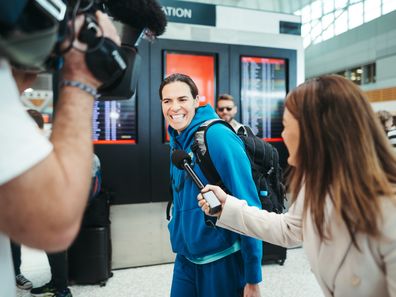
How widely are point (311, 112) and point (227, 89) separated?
10.9 ft

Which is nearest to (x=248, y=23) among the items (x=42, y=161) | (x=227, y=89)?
(x=227, y=89)

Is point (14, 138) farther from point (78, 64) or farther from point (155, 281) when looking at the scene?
point (155, 281)

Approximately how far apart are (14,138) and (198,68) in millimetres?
3789

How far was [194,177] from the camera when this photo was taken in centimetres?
167

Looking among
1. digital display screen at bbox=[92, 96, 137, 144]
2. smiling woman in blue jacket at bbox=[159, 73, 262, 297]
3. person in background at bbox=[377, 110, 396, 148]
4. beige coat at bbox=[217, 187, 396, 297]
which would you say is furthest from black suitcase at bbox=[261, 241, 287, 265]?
beige coat at bbox=[217, 187, 396, 297]

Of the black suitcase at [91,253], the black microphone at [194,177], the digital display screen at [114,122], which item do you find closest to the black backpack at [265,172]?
the black microphone at [194,177]

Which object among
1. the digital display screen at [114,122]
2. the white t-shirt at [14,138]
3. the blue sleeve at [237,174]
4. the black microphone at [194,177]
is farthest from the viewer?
the digital display screen at [114,122]

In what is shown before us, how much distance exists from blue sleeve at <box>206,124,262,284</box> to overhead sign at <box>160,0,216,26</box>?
9.10 feet

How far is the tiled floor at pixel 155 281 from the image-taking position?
3547 mm

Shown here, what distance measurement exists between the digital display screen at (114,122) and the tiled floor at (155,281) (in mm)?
1572

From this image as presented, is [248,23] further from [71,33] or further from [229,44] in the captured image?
[71,33]

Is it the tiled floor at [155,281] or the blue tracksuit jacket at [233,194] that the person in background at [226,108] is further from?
the blue tracksuit jacket at [233,194]

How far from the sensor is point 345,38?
38.7 feet

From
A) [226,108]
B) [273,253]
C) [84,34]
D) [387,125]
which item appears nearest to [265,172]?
[226,108]
